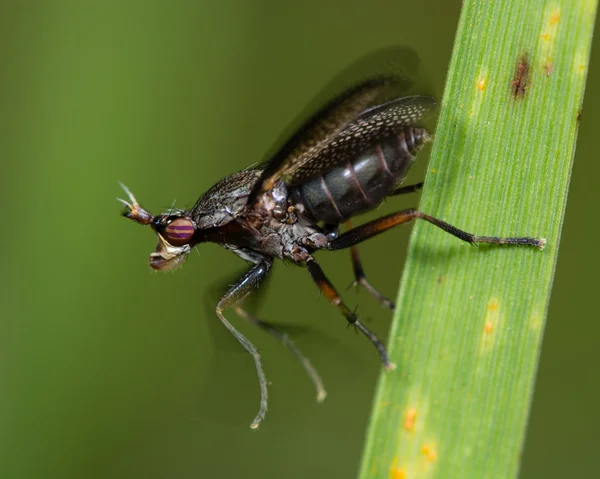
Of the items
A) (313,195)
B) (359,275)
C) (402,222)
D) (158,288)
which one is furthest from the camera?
(158,288)

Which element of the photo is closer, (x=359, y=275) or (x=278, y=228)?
(x=278, y=228)

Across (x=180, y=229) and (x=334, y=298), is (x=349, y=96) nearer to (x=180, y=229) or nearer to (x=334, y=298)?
(x=334, y=298)

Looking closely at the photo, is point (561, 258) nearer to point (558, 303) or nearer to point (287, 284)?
point (558, 303)

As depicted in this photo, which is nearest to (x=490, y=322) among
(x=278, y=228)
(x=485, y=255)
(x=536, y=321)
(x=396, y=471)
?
(x=536, y=321)

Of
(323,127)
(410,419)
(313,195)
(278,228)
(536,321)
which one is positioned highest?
(323,127)

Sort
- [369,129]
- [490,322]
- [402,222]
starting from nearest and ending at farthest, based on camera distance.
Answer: [490,322] → [402,222] → [369,129]

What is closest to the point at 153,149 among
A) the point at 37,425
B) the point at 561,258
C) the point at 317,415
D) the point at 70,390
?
the point at 70,390

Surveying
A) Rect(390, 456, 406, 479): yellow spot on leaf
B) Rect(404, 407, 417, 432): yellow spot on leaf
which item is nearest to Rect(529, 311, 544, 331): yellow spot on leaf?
Rect(404, 407, 417, 432): yellow spot on leaf

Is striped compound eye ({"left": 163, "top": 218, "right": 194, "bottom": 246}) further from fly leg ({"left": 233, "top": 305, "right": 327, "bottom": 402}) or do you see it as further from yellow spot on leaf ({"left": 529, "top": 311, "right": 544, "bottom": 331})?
yellow spot on leaf ({"left": 529, "top": 311, "right": 544, "bottom": 331})
